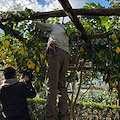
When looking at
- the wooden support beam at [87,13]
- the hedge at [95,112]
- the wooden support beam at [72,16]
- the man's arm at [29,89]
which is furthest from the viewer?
the hedge at [95,112]

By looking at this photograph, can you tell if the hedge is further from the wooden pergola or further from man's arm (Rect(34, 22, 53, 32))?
man's arm (Rect(34, 22, 53, 32))

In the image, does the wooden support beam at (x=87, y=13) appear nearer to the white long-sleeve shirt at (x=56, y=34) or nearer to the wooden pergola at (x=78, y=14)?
the wooden pergola at (x=78, y=14)

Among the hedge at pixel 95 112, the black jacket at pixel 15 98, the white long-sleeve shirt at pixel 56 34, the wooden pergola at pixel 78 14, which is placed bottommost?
the hedge at pixel 95 112

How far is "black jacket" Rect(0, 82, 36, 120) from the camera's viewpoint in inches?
65.1

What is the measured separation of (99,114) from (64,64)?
186 cm

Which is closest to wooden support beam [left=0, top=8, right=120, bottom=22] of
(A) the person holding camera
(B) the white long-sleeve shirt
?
(B) the white long-sleeve shirt

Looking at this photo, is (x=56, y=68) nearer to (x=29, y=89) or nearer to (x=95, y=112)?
(x=29, y=89)

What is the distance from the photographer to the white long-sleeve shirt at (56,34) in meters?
1.51

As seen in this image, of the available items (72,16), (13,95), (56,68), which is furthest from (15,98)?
(72,16)

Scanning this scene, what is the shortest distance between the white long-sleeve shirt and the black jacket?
0.47 metres

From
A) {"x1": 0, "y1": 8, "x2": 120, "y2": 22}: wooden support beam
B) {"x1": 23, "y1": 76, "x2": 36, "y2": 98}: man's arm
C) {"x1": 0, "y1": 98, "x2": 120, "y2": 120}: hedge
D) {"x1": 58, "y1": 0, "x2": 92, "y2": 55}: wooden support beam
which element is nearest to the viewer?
{"x1": 58, "y1": 0, "x2": 92, "y2": 55}: wooden support beam

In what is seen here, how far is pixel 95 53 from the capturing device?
1.87 metres

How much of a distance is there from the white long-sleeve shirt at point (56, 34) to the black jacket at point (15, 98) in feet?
1.53

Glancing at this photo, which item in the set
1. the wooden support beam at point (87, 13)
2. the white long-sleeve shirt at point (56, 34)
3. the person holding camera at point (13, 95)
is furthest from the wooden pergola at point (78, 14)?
the person holding camera at point (13, 95)
